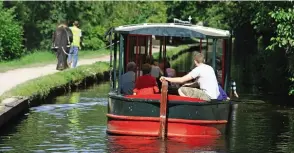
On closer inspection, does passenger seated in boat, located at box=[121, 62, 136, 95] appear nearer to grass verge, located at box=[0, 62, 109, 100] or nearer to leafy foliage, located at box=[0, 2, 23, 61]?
grass verge, located at box=[0, 62, 109, 100]

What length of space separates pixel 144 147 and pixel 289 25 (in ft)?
30.6

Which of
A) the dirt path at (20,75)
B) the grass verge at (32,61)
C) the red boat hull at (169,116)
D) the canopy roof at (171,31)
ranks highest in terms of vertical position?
the canopy roof at (171,31)

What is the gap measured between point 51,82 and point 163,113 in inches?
321

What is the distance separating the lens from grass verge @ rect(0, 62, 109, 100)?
64.5ft

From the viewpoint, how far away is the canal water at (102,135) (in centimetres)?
1448

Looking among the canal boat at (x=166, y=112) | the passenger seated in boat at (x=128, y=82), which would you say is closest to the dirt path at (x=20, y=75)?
the passenger seated in boat at (x=128, y=82)

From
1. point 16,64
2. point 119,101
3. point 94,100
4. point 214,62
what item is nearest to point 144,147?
point 119,101

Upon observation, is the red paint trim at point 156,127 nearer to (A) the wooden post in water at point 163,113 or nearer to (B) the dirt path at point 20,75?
(A) the wooden post in water at point 163,113

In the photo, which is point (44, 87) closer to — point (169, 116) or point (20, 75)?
point (20, 75)

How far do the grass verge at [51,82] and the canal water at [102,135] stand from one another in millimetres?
447

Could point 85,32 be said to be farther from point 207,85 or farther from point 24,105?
point 207,85

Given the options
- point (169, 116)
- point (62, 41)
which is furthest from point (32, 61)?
point (169, 116)

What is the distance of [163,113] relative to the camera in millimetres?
15016

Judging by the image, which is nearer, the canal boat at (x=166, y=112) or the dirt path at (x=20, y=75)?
the canal boat at (x=166, y=112)
